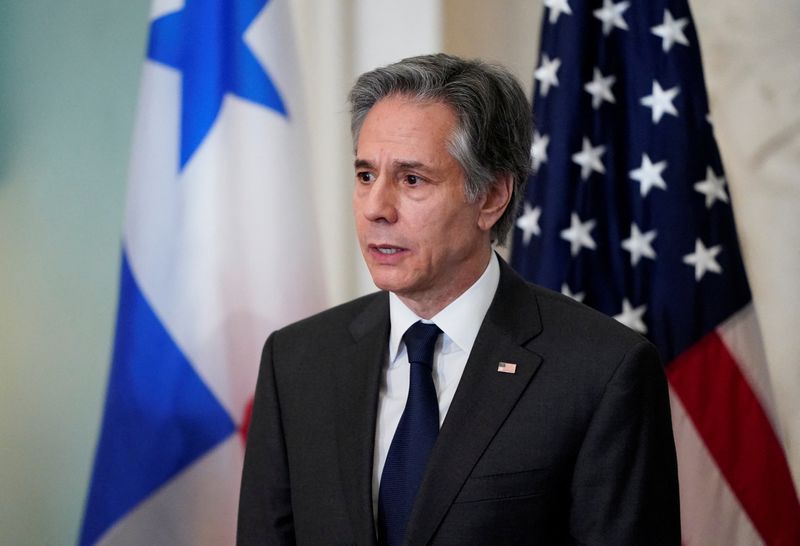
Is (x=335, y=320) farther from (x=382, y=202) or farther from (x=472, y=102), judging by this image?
(x=472, y=102)

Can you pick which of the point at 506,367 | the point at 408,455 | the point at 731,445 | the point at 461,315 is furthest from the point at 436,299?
the point at 731,445

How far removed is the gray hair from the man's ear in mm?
16

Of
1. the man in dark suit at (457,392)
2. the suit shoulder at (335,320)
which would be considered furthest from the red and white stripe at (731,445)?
the suit shoulder at (335,320)

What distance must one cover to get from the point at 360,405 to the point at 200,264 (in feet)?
2.93

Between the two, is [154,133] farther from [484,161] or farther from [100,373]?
[484,161]

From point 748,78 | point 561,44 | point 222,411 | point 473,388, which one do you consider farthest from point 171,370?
point 748,78

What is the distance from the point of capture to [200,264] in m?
2.41

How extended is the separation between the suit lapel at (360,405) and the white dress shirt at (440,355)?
3 cm

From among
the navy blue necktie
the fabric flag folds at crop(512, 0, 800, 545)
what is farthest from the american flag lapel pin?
the fabric flag folds at crop(512, 0, 800, 545)

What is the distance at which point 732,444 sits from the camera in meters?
2.44

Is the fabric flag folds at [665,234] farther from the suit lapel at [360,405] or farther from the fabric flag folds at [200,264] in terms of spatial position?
the suit lapel at [360,405]

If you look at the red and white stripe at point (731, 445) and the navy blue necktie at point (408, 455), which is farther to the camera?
the red and white stripe at point (731, 445)

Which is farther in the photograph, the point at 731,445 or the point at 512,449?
the point at 731,445

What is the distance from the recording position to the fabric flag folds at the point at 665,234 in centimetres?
243
